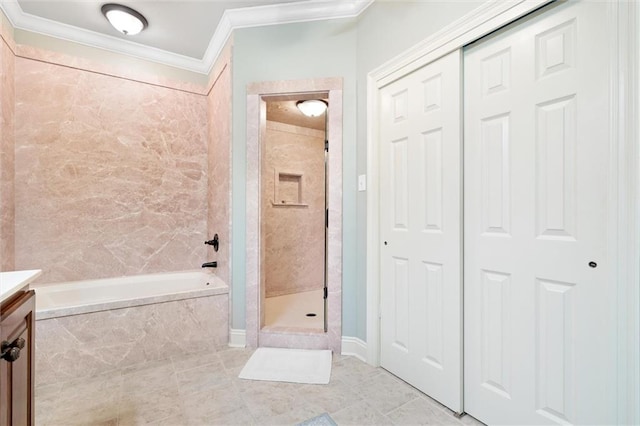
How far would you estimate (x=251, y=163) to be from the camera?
2.38 metres

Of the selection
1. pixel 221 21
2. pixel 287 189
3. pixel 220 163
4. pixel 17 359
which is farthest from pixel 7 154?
pixel 287 189

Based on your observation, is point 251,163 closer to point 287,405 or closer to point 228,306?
point 228,306

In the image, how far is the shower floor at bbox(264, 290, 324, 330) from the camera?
270 centimetres

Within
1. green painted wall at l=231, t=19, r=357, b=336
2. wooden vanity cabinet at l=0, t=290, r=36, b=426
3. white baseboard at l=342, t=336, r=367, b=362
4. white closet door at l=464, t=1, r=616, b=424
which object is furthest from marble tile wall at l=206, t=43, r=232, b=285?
white closet door at l=464, t=1, r=616, b=424

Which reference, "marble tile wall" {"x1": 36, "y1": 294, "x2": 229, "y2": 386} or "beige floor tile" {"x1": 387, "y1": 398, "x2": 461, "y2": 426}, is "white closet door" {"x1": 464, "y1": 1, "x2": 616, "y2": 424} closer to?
"beige floor tile" {"x1": 387, "y1": 398, "x2": 461, "y2": 426}

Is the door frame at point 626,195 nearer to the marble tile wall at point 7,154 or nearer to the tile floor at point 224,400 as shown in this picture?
the tile floor at point 224,400

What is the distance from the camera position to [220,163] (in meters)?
2.75

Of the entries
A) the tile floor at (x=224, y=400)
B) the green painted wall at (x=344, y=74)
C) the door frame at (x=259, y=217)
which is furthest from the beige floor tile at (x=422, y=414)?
the door frame at (x=259, y=217)

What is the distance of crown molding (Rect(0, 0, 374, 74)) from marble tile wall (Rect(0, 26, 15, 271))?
23cm

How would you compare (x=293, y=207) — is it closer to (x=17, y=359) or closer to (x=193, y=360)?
(x=193, y=360)

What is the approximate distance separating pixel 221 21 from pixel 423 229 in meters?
2.34

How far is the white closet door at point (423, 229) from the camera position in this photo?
5.21 feet

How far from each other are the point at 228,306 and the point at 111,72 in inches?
94.8

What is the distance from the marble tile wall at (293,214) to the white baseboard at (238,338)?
1568mm
